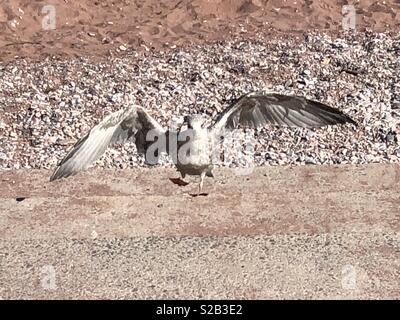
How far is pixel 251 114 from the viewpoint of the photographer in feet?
18.7

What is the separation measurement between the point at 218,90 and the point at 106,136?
15.9 feet

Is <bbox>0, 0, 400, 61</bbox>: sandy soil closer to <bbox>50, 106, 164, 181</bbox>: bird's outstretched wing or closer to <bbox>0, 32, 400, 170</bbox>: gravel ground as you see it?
<bbox>0, 32, 400, 170</bbox>: gravel ground

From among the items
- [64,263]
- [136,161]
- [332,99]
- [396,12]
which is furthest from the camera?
[396,12]

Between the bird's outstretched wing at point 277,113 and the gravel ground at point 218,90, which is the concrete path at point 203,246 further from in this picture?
the gravel ground at point 218,90

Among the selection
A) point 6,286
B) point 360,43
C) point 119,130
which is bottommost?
point 6,286

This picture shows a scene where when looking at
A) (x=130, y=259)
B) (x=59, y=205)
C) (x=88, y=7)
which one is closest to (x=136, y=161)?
(x=59, y=205)

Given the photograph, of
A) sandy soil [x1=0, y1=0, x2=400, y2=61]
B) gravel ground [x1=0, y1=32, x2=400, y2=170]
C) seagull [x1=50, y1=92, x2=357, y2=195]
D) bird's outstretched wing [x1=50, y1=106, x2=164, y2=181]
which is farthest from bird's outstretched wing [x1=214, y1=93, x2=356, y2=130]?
sandy soil [x1=0, y1=0, x2=400, y2=61]

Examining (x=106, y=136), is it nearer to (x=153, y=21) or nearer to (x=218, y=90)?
(x=218, y=90)

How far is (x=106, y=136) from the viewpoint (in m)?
5.50

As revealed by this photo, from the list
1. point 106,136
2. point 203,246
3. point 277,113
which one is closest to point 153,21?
point 277,113

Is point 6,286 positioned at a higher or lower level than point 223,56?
lower

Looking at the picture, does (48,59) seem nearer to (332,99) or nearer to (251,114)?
(332,99)

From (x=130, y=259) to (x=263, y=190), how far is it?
7.57ft

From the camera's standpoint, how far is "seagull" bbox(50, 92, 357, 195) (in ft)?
17.5
